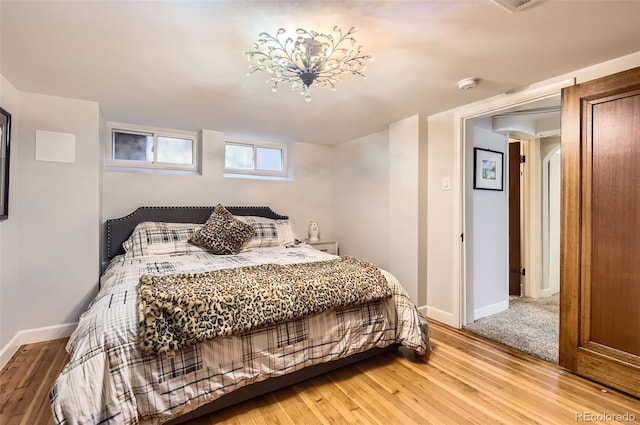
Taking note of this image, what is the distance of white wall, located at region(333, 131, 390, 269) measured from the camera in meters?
3.91

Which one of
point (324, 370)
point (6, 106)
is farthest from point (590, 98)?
point (6, 106)

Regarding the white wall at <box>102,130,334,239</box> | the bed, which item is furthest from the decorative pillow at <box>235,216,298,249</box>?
the bed

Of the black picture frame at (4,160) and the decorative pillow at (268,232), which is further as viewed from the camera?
the decorative pillow at (268,232)

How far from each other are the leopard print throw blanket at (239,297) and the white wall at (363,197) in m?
1.65

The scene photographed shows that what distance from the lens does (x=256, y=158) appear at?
4.38 m

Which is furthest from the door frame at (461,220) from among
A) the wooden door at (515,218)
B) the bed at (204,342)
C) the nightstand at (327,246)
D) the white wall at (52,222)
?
the white wall at (52,222)

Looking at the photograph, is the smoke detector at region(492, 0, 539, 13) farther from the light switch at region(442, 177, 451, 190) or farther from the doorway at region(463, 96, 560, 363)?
the light switch at region(442, 177, 451, 190)

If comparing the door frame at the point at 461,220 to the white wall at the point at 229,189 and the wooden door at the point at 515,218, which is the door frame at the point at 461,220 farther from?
the white wall at the point at 229,189

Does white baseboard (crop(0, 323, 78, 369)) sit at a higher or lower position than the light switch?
lower

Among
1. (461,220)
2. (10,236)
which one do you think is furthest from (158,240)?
(461,220)

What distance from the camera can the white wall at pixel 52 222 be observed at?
102 inches

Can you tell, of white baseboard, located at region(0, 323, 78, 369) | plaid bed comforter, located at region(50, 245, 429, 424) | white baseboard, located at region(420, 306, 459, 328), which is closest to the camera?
plaid bed comforter, located at region(50, 245, 429, 424)

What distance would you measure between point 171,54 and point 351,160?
9.49ft

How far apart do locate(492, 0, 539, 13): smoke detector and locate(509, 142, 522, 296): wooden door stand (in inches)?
123
